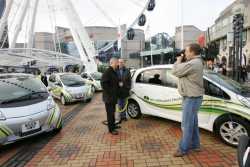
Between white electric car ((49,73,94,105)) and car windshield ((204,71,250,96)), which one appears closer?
car windshield ((204,71,250,96))

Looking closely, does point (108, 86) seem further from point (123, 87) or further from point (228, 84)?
point (228, 84)

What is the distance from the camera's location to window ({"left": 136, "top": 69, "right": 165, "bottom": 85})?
6234mm

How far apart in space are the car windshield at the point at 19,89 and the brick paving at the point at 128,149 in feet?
3.69

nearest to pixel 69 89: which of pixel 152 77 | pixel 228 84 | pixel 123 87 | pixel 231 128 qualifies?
pixel 123 87

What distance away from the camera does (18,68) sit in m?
Answer: 28.9

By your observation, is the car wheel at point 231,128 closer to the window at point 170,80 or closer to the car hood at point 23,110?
the window at point 170,80

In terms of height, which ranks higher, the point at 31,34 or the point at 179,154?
the point at 31,34

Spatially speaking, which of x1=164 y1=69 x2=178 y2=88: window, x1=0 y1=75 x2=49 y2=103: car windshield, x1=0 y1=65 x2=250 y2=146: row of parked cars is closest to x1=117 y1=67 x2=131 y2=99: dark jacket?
x1=0 y1=65 x2=250 y2=146: row of parked cars

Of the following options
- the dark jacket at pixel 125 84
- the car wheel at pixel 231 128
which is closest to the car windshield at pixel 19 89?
the dark jacket at pixel 125 84

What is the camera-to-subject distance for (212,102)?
194 inches

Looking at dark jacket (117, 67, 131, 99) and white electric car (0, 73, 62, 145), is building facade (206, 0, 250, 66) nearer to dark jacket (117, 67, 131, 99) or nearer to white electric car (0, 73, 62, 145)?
dark jacket (117, 67, 131, 99)

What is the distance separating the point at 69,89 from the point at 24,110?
6038 mm

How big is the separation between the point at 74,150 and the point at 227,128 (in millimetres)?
2952

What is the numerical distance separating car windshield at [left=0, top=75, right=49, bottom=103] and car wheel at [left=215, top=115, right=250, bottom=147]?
154 inches
